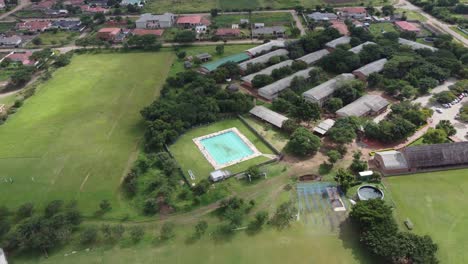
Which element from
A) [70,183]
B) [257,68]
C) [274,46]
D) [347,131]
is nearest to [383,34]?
[274,46]

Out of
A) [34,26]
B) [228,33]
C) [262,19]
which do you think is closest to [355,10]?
[262,19]

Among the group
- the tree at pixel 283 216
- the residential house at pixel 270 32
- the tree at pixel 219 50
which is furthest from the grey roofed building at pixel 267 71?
the tree at pixel 283 216

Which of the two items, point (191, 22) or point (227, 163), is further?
point (191, 22)

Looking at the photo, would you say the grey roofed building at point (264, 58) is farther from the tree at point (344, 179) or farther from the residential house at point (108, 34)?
the residential house at point (108, 34)

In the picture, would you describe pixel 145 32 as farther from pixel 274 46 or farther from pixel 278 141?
pixel 278 141

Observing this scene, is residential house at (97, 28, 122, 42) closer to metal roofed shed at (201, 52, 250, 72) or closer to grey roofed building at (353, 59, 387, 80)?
metal roofed shed at (201, 52, 250, 72)

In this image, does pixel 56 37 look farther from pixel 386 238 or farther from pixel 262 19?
pixel 386 238
